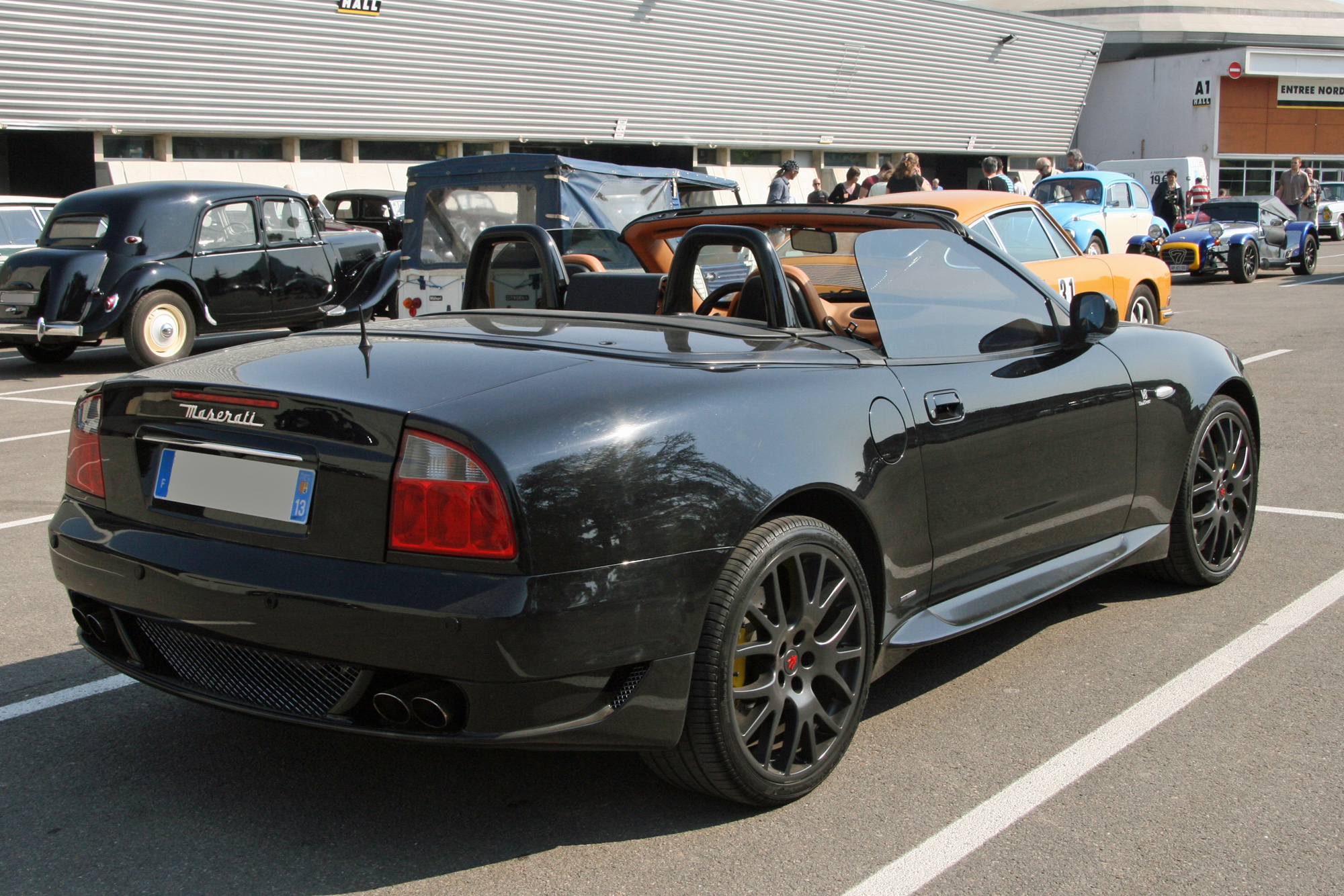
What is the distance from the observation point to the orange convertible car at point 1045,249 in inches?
373

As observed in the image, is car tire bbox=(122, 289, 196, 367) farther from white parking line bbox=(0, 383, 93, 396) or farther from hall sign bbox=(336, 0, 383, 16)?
hall sign bbox=(336, 0, 383, 16)

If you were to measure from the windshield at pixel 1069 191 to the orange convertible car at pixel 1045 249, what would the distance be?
7662 mm

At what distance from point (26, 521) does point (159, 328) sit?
6.64 meters

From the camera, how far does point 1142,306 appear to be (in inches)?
433

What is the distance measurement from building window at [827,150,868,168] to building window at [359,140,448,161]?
13.6 meters

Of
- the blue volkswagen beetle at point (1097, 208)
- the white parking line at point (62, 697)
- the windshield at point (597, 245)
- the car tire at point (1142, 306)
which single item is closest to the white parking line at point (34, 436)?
the windshield at point (597, 245)

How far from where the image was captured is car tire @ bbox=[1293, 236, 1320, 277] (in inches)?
905

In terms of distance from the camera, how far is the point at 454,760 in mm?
3430

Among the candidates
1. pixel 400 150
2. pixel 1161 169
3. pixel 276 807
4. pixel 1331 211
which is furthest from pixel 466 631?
pixel 1331 211

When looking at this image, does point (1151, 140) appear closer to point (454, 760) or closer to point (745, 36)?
point (745, 36)

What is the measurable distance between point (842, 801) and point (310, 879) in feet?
4.16

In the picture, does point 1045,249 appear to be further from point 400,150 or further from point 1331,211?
point 1331,211

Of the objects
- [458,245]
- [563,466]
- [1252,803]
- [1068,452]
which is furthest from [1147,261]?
[563,466]

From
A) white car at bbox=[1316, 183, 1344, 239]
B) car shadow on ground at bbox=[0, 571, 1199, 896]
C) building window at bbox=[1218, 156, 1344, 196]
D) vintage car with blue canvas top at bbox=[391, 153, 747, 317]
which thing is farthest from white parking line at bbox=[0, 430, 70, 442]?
building window at bbox=[1218, 156, 1344, 196]
